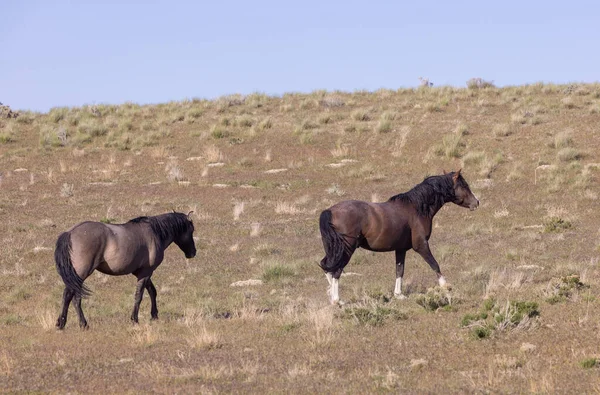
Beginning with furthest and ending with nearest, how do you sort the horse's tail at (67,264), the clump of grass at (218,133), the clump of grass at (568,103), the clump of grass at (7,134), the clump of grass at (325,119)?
the clump of grass at (325,119) < the clump of grass at (568,103) < the clump of grass at (7,134) < the clump of grass at (218,133) < the horse's tail at (67,264)

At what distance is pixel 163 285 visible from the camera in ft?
59.7

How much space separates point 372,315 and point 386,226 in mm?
3143

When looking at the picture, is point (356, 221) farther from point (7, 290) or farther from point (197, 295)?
point (7, 290)

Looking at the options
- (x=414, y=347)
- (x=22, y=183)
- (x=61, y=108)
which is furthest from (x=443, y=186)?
(x=61, y=108)

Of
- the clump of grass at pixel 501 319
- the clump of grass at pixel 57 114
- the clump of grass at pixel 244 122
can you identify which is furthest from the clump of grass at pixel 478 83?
the clump of grass at pixel 501 319

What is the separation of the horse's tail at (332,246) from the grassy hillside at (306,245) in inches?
28.3

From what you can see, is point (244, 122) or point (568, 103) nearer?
point (568, 103)

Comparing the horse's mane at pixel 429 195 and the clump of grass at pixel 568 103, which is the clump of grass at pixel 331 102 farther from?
the horse's mane at pixel 429 195

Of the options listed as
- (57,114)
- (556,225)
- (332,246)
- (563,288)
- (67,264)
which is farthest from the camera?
(57,114)

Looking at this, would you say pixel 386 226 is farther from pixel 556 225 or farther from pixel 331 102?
pixel 331 102

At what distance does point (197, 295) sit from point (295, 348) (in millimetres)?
6538

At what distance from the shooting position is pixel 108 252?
12836 mm

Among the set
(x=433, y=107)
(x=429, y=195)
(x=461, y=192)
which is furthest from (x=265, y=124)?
(x=429, y=195)

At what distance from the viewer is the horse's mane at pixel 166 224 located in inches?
540
